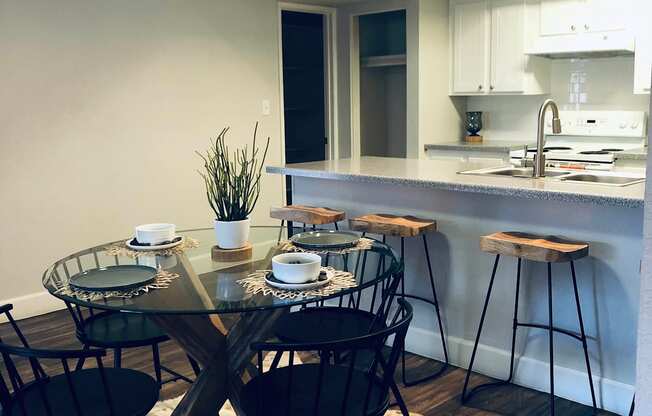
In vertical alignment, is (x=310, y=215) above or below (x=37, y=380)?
above

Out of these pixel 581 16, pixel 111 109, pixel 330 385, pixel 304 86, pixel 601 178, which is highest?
pixel 581 16

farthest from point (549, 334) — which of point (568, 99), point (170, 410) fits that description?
point (568, 99)

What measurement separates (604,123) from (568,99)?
39 cm

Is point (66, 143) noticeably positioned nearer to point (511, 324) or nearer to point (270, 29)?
point (270, 29)

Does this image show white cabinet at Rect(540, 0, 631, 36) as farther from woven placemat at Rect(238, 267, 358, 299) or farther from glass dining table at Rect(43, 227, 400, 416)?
woven placemat at Rect(238, 267, 358, 299)

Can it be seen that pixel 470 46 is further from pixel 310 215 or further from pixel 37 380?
pixel 37 380

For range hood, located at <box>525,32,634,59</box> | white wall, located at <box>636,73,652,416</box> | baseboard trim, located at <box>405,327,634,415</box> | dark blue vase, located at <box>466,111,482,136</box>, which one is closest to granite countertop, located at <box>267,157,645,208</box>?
baseboard trim, located at <box>405,327,634,415</box>

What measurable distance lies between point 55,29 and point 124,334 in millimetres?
2402

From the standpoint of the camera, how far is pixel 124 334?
2.45 m

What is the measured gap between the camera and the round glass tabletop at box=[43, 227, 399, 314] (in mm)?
1869

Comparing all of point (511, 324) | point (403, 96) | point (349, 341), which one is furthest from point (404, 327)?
point (403, 96)

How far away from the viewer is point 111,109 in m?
4.37

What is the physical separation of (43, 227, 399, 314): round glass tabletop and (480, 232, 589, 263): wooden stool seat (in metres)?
0.51

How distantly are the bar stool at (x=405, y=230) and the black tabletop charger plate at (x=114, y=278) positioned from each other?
125 centimetres
